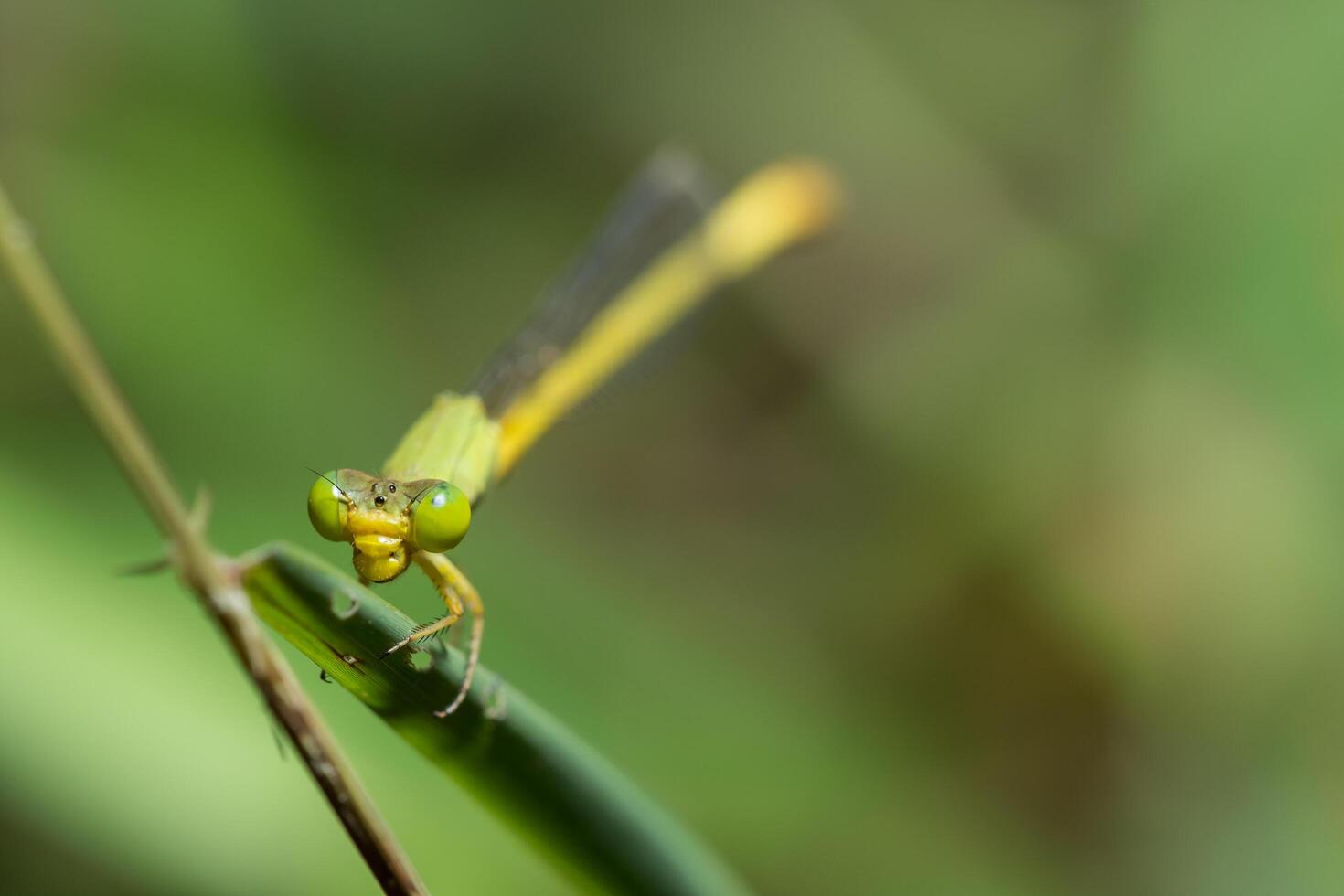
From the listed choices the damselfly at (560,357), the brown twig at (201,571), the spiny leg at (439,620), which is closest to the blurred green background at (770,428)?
the damselfly at (560,357)

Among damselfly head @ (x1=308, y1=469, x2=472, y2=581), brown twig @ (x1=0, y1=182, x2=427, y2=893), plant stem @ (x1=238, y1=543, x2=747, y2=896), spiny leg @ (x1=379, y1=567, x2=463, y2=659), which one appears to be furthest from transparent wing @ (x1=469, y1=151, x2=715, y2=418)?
brown twig @ (x1=0, y1=182, x2=427, y2=893)

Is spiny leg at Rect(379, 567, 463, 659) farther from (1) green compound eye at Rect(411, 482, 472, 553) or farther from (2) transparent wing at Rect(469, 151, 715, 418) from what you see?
(2) transparent wing at Rect(469, 151, 715, 418)

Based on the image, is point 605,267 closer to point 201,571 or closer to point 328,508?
point 328,508

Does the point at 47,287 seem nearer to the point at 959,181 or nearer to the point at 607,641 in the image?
the point at 607,641

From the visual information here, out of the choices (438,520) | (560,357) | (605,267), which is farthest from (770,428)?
(438,520)

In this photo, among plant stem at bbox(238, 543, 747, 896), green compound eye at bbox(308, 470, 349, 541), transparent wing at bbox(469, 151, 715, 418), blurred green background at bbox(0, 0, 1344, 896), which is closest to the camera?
plant stem at bbox(238, 543, 747, 896)

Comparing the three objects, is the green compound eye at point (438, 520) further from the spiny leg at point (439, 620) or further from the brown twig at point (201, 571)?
the brown twig at point (201, 571)

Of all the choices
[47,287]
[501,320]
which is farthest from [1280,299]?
[47,287]
